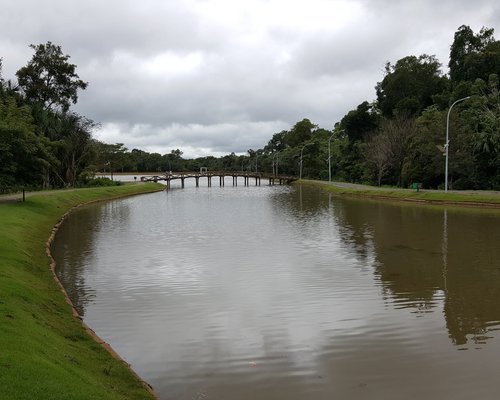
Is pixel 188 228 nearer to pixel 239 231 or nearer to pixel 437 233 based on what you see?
pixel 239 231

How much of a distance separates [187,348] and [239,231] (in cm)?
1783

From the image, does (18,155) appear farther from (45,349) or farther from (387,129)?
(387,129)

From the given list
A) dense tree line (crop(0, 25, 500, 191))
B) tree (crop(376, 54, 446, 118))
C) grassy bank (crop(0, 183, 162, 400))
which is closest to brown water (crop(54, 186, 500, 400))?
grassy bank (crop(0, 183, 162, 400))

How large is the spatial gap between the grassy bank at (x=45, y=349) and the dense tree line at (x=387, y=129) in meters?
18.2

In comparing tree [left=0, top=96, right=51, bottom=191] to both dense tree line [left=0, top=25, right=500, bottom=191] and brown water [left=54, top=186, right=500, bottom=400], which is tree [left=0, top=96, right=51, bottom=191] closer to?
dense tree line [left=0, top=25, right=500, bottom=191]

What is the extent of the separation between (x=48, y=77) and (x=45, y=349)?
217 ft

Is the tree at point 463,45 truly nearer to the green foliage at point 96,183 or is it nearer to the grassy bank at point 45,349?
the green foliage at point 96,183

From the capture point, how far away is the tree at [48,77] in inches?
2544

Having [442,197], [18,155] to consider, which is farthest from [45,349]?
[442,197]

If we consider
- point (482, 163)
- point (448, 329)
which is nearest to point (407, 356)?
point (448, 329)

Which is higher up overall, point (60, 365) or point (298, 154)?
point (298, 154)

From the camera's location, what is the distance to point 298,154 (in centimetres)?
11969

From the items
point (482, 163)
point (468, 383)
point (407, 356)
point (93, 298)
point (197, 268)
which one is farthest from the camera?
point (482, 163)

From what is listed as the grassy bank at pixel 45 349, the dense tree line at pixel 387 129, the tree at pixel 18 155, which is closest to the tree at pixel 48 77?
the dense tree line at pixel 387 129
